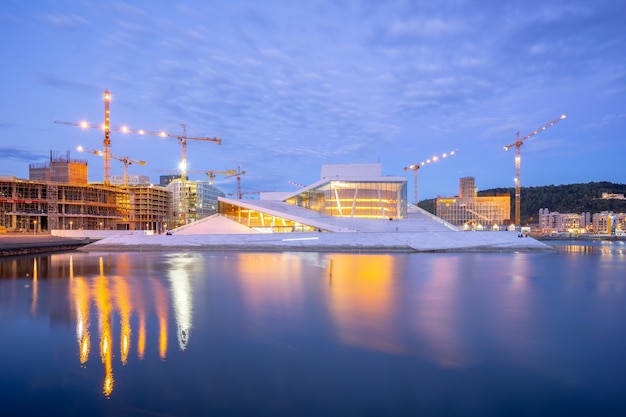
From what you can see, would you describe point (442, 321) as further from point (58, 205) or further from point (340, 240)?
point (58, 205)

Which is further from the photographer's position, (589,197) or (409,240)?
(589,197)

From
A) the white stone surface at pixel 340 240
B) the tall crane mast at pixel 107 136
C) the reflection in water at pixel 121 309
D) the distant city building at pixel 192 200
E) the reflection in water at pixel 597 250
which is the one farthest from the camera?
the distant city building at pixel 192 200

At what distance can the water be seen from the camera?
723cm

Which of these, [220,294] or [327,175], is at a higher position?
[327,175]

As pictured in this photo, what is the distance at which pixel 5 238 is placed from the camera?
154 ft

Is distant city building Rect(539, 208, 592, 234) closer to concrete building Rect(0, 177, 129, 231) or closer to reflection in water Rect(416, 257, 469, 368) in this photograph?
concrete building Rect(0, 177, 129, 231)

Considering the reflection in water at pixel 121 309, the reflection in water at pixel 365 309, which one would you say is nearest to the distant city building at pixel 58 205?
the reflection in water at pixel 121 309

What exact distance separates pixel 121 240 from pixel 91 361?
45962 mm

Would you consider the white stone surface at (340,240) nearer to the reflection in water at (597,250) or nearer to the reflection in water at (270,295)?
the reflection in water at (597,250)

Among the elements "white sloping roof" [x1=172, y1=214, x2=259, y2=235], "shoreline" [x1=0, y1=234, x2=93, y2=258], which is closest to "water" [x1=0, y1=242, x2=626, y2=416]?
"shoreline" [x1=0, y1=234, x2=93, y2=258]

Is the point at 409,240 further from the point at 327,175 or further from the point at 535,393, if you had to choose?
the point at 535,393

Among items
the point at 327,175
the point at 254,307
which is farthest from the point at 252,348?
the point at 327,175

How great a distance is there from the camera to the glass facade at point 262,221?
53.5 m

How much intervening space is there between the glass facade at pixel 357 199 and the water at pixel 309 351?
39816 mm
